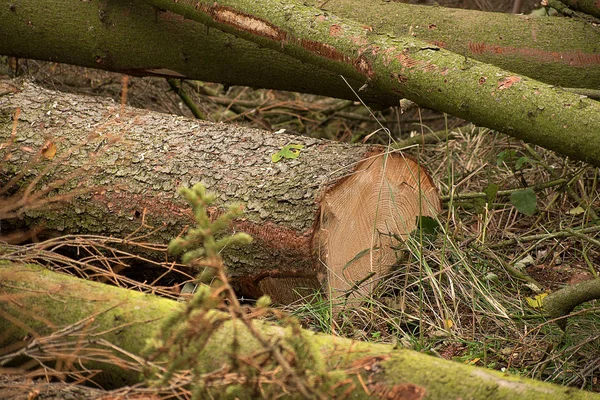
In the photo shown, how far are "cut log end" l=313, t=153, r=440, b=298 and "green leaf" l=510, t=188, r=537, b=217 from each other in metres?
0.38

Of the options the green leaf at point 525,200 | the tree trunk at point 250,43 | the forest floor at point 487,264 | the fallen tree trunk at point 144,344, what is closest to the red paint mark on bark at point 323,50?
the forest floor at point 487,264

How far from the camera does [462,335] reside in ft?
8.82

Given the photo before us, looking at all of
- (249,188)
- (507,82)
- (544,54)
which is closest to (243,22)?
(249,188)

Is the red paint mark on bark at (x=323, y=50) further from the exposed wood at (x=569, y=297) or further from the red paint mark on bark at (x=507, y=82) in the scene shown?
the exposed wood at (x=569, y=297)

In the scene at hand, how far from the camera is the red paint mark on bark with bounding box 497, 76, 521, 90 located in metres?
2.65

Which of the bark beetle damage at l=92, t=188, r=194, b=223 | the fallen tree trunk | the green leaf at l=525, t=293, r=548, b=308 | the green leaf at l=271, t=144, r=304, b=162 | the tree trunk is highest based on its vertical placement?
the tree trunk

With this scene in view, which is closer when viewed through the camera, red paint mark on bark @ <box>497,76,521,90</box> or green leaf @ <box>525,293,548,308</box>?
red paint mark on bark @ <box>497,76,521,90</box>

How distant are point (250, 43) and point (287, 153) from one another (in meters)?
0.92

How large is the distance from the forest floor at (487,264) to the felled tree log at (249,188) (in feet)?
0.44

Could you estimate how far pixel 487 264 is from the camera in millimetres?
3094

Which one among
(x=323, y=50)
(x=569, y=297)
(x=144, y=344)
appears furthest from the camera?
(x=323, y=50)

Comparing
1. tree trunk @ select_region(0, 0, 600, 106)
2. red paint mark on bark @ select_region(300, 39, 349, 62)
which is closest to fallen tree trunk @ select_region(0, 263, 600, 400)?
red paint mark on bark @ select_region(300, 39, 349, 62)

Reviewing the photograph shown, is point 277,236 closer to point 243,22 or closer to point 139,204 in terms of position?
point 139,204

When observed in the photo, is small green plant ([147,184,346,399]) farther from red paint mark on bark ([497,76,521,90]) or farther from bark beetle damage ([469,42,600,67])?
bark beetle damage ([469,42,600,67])
